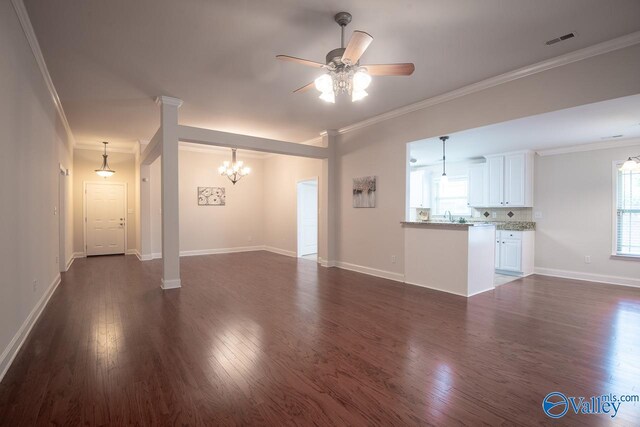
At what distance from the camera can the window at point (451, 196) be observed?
756cm

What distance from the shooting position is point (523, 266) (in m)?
5.81

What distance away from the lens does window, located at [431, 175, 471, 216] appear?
298 inches

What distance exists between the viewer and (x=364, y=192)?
5.89 m

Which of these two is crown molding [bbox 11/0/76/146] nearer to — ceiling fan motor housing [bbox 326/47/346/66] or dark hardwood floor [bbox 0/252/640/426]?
ceiling fan motor housing [bbox 326/47/346/66]

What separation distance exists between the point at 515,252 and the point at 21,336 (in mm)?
7268

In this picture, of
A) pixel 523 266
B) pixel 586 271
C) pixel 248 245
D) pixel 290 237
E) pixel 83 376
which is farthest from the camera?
pixel 248 245

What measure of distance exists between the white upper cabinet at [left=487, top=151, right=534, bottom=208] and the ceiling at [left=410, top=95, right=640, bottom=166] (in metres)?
0.24

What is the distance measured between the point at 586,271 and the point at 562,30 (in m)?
4.58

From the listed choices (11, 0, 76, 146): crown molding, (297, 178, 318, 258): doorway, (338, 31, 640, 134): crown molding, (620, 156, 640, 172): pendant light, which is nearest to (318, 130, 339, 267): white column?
(297, 178, 318, 258): doorway

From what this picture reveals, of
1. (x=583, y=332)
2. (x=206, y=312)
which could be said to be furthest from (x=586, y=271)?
(x=206, y=312)

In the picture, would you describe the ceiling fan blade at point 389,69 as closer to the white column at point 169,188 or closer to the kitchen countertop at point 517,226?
the white column at point 169,188

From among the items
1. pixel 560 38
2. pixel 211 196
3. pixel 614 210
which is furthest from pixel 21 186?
pixel 614 210

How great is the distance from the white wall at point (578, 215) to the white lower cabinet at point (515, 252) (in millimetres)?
276

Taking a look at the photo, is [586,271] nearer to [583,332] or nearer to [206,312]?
[583,332]
